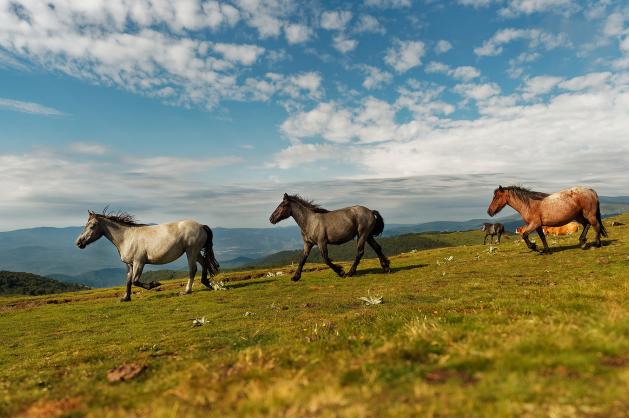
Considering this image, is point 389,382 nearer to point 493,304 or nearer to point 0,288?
point 493,304

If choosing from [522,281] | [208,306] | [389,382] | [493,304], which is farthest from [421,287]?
[389,382]

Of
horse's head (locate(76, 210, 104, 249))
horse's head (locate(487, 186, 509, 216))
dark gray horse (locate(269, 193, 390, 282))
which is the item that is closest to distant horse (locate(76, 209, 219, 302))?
horse's head (locate(76, 210, 104, 249))

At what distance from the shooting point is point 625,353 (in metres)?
5.36

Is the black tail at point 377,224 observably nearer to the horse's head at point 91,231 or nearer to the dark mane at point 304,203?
the dark mane at point 304,203

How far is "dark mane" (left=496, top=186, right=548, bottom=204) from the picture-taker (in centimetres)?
2478

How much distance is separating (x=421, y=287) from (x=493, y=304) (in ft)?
29.5

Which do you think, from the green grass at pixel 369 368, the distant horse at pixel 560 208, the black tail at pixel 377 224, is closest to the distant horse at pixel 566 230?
the distant horse at pixel 560 208

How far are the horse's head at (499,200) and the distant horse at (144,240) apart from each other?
69.2 feet

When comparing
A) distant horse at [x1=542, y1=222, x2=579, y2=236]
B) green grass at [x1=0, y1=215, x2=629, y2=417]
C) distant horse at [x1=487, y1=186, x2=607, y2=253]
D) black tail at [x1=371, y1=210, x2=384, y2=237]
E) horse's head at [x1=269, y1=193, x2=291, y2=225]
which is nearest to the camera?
green grass at [x1=0, y1=215, x2=629, y2=417]

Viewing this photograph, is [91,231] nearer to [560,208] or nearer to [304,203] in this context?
[304,203]

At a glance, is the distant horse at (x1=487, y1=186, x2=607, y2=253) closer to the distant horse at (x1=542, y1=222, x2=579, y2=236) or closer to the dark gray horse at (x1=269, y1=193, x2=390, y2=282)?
the dark gray horse at (x1=269, y1=193, x2=390, y2=282)

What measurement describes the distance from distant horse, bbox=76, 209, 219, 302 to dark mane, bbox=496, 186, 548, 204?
21.7 m

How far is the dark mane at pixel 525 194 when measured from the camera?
2478 centimetres

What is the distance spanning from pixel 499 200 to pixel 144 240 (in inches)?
989
